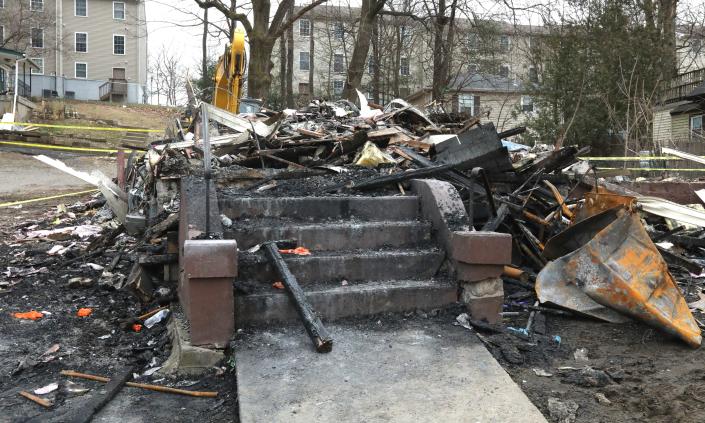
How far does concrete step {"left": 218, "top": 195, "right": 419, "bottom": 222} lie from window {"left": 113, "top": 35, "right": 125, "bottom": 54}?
47.2 metres

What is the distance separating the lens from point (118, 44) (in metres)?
47.0

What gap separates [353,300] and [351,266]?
0.39 meters

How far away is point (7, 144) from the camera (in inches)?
826

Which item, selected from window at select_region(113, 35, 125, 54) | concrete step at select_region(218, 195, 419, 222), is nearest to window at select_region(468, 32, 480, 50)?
concrete step at select_region(218, 195, 419, 222)

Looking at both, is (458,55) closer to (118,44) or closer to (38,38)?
(118,44)

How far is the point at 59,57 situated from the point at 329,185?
154 feet

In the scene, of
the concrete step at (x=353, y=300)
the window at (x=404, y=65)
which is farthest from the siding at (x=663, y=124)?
the concrete step at (x=353, y=300)

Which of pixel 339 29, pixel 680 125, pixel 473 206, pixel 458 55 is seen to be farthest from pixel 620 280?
pixel 680 125

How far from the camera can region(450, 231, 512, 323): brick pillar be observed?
467 cm

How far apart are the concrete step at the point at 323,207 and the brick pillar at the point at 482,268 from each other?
3.06ft

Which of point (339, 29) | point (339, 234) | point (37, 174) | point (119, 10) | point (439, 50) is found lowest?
point (339, 234)

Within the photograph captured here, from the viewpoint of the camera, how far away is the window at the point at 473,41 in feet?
78.1

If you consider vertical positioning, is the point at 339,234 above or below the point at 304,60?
below

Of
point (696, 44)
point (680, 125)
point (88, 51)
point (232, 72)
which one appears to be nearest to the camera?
point (232, 72)
